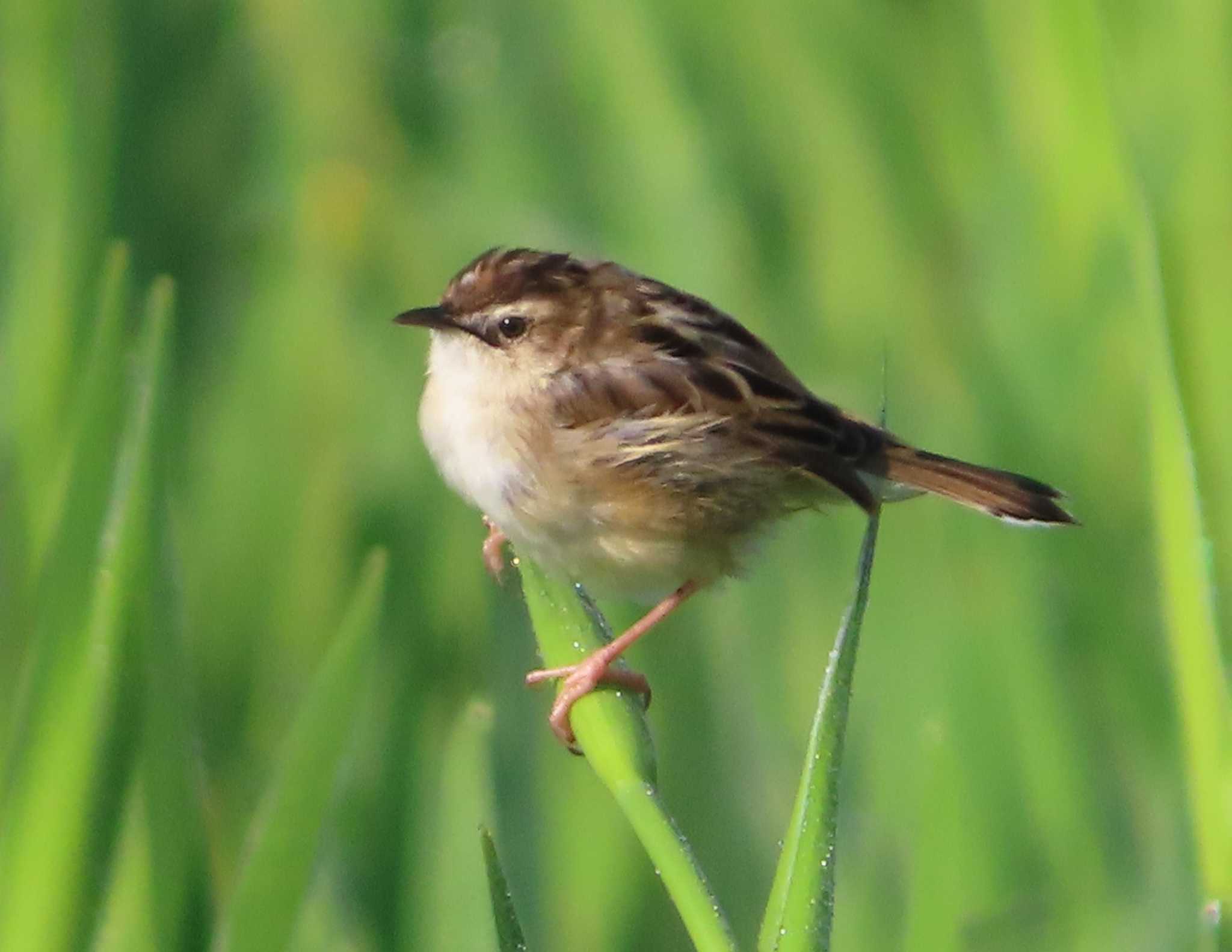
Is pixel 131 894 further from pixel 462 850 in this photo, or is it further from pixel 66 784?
pixel 462 850

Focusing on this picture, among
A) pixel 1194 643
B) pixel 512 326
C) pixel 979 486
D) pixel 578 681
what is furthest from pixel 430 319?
pixel 1194 643

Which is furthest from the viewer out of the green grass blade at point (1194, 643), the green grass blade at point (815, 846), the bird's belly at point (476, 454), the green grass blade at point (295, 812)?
the bird's belly at point (476, 454)

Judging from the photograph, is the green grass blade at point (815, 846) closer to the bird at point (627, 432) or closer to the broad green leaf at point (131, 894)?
the broad green leaf at point (131, 894)

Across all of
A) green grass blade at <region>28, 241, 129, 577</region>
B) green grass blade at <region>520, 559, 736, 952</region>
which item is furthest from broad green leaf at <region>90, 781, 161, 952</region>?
green grass blade at <region>520, 559, 736, 952</region>

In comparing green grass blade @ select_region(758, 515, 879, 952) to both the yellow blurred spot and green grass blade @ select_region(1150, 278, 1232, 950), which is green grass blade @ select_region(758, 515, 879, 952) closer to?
green grass blade @ select_region(1150, 278, 1232, 950)

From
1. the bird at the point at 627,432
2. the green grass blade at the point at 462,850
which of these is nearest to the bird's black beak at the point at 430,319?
the bird at the point at 627,432

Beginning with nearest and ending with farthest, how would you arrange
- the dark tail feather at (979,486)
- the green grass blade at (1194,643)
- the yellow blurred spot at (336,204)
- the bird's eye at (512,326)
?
the green grass blade at (1194,643) < the dark tail feather at (979,486) < the bird's eye at (512,326) < the yellow blurred spot at (336,204)
